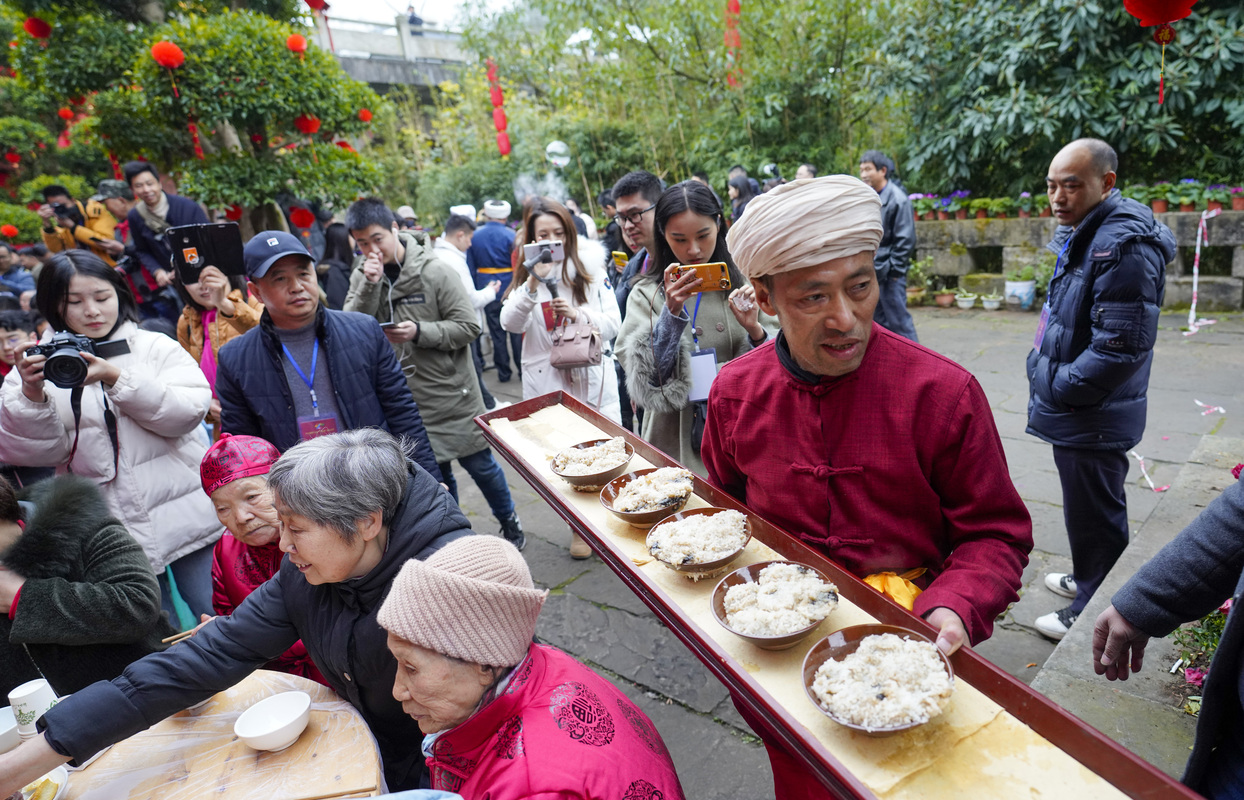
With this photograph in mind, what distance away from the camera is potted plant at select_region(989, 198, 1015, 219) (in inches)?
335

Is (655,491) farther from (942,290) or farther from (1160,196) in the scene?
(942,290)

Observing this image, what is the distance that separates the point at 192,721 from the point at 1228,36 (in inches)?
380

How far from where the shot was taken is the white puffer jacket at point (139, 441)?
2.81 meters

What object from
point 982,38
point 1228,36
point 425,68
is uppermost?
point 425,68

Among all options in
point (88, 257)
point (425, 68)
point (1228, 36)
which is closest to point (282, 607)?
point (88, 257)

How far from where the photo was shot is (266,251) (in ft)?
9.48

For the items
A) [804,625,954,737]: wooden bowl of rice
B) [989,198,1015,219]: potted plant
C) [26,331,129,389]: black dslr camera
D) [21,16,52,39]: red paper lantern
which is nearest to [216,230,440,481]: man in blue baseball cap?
[26,331,129,389]: black dslr camera

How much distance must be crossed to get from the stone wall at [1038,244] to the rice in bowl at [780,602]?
7.96 metres

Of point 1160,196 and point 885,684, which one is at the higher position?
point 1160,196

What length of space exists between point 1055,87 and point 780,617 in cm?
900

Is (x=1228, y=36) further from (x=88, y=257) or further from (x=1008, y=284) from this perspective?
(x=88, y=257)

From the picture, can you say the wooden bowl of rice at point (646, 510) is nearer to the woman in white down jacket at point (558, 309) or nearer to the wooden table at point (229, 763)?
the wooden table at point (229, 763)

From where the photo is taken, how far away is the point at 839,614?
1515mm

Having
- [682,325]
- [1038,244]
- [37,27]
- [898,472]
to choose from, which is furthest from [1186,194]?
[37,27]
